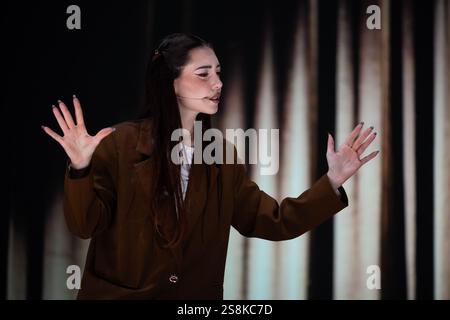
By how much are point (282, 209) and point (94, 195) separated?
56cm

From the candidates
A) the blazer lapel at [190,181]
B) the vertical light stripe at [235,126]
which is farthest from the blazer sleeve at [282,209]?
the vertical light stripe at [235,126]

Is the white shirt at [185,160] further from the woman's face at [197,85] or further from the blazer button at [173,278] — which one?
the blazer button at [173,278]

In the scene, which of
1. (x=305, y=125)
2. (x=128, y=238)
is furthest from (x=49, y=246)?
(x=305, y=125)

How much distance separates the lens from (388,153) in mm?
2688

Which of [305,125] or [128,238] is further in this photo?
[305,125]

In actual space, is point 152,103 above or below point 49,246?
above

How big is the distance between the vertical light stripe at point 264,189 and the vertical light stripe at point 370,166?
359mm

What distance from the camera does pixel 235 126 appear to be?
271 cm

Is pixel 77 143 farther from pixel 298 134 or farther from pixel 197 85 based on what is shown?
pixel 298 134

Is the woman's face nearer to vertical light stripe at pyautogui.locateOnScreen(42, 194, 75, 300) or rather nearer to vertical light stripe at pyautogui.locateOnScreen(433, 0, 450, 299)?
vertical light stripe at pyautogui.locateOnScreen(42, 194, 75, 300)

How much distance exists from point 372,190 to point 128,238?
1241 mm

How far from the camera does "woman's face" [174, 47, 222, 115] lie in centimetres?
196

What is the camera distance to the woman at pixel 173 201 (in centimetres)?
183
